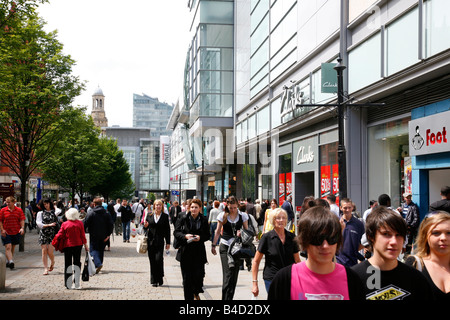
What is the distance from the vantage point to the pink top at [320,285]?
286 cm

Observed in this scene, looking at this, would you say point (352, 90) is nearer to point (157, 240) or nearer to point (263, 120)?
point (157, 240)

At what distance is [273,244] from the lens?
257 inches

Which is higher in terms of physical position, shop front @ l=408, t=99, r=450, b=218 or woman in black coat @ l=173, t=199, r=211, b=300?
shop front @ l=408, t=99, r=450, b=218

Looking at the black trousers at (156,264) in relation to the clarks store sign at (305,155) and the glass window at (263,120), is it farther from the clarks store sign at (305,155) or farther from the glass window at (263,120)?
the glass window at (263,120)

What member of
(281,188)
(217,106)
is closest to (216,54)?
(217,106)

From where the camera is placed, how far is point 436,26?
41.5ft

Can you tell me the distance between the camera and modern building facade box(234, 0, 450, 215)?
1391 centimetres

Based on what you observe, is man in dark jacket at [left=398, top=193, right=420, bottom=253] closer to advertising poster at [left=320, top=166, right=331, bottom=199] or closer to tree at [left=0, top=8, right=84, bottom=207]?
advertising poster at [left=320, top=166, right=331, bottom=199]

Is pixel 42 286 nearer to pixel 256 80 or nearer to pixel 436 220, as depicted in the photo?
pixel 436 220

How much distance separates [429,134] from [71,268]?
930cm

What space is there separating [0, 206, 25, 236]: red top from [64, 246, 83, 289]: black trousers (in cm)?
462

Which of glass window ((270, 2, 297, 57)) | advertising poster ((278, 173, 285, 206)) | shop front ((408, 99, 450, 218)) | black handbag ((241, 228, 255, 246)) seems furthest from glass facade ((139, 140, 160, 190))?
black handbag ((241, 228, 255, 246))

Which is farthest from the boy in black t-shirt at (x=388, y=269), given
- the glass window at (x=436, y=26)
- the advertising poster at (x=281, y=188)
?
the advertising poster at (x=281, y=188)

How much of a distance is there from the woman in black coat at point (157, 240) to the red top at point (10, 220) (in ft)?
16.6
